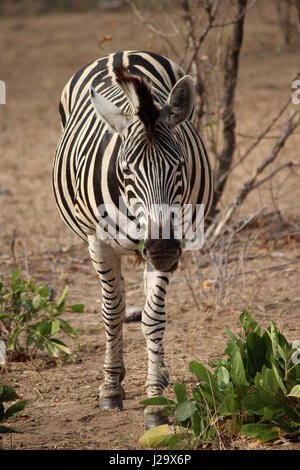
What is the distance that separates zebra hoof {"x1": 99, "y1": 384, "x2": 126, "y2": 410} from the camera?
3.96 meters

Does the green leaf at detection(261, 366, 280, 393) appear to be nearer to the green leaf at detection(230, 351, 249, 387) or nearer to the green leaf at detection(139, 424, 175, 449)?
the green leaf at detection(230, 351, 249, 387)

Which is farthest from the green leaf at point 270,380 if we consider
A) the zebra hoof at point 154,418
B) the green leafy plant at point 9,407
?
the green leafy plant at point 9,407

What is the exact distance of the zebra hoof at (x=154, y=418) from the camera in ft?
11.7

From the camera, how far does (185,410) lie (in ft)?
10.8

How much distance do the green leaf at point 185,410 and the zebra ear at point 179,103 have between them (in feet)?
4.41

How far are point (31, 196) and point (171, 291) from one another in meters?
3.99

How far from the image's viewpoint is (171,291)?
245 inches

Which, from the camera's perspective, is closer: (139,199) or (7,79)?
(139,199)

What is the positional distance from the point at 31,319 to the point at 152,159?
6.56ft

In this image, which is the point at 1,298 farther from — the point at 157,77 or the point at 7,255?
the point at 7,255

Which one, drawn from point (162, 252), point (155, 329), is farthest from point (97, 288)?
point (162, 252)

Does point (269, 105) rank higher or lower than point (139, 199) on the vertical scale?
higher

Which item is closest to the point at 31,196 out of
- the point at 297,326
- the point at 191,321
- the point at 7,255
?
the point at 7,255

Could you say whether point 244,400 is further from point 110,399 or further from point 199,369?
→ point 110,399
